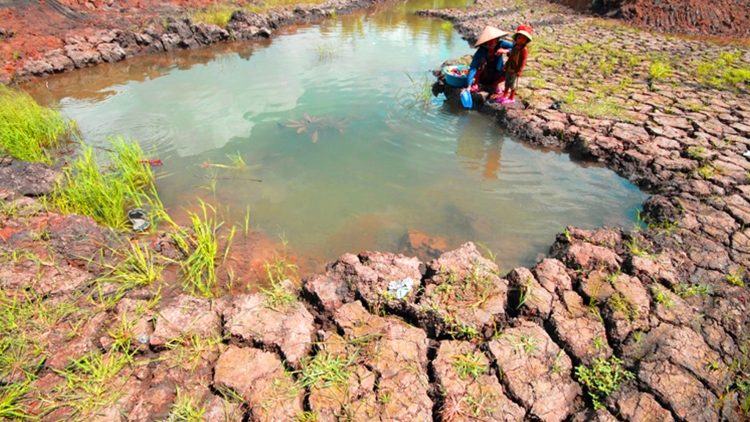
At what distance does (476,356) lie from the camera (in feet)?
6.84

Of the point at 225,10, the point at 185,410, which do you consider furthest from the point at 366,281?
the point at 225,10

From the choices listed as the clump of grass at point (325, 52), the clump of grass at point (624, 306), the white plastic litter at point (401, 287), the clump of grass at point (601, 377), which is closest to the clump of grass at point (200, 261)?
the white plastic litter at point (401, 287)

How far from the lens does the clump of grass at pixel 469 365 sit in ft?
6.56

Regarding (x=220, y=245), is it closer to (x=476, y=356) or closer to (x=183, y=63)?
(x=476, y=356)

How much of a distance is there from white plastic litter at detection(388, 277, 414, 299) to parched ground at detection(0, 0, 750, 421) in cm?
1

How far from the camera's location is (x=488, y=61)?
232 inches

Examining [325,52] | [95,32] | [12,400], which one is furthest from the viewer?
[325,52]

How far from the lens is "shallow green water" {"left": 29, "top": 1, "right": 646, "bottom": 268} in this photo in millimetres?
3596

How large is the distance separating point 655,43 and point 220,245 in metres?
10.9

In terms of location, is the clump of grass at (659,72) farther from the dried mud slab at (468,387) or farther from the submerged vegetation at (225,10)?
the submerged vegetation at (225,10)

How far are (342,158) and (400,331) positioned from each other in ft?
9.25

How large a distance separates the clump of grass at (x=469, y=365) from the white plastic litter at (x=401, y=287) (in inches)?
20.5

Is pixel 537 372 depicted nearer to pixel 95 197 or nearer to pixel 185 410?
pixel 185 410

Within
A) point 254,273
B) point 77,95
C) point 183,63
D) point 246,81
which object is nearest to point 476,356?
point 254,273
